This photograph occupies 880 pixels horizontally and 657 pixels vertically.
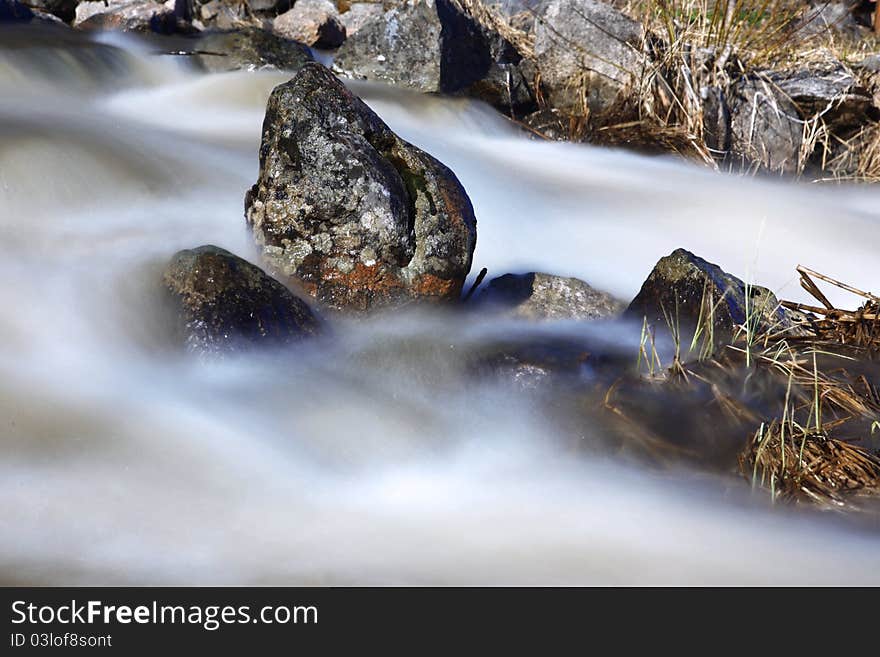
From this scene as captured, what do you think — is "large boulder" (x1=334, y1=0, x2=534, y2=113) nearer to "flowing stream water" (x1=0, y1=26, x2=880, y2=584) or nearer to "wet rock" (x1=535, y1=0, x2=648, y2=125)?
"wet rock" (x1=535, y1=0, x2=648, y2=125)

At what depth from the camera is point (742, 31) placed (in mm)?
9578

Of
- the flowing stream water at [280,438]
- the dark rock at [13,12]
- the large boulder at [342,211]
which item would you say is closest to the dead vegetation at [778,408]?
the flowing stream water at [280,438]

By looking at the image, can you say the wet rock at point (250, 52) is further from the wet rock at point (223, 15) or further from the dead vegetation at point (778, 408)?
the dead vegetation at point (778, 408)

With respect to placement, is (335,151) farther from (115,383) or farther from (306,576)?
(306,576)

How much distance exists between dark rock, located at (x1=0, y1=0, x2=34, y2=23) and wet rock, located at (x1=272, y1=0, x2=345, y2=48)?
2.69m

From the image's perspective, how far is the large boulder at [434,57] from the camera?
916cm

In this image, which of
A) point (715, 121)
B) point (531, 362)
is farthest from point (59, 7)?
point (531, 362)

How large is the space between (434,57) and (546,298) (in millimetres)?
4908

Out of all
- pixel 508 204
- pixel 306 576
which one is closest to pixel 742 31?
pixel 508 204

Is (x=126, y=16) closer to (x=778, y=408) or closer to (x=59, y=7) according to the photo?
(x=59, y=7)

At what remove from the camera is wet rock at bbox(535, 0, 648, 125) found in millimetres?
9133

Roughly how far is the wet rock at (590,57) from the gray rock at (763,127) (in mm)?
1022

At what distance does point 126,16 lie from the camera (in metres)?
10.3
